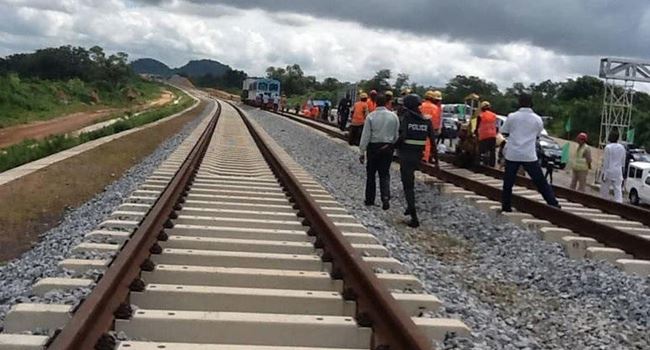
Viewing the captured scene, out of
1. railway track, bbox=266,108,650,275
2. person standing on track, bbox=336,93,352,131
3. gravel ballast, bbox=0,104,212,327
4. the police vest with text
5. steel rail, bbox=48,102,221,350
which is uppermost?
the police vest with text

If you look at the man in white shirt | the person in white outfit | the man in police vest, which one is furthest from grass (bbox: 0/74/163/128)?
the man in white shirt

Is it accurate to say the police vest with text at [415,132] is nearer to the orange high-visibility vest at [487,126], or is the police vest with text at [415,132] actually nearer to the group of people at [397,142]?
the group of people at [397,142]

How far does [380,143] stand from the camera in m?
12.3

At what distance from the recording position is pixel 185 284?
628cm

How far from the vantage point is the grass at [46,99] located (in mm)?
55688

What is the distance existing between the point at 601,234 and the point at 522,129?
2689 millimetres

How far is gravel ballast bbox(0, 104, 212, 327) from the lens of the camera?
18.2ft

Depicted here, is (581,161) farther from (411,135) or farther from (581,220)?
(581,220)

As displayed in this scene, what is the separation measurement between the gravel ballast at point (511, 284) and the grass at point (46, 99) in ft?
139

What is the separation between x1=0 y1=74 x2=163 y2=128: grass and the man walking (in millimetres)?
40221

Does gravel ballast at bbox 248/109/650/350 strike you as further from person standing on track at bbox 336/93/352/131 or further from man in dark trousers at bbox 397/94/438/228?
person standing on track at bbox 336/93/352/131

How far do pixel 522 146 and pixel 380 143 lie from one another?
76.5 inches

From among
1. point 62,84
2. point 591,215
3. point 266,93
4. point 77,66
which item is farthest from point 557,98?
point 591,215

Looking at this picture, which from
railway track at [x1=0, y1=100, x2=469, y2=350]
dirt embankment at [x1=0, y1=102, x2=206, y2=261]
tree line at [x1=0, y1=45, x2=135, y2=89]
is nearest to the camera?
railway track at [x1=0, y1=100, x2=469, y2=350]
